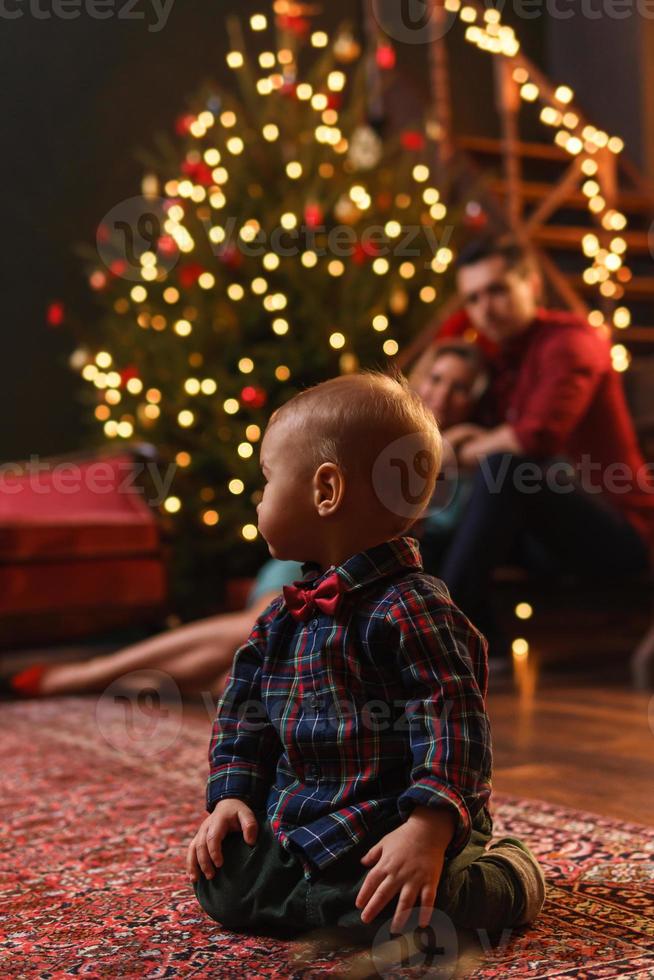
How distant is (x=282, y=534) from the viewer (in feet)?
3.05

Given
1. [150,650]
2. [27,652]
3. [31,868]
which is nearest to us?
[31,868]

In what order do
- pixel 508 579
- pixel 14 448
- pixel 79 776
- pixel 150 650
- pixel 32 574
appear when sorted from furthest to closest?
pixel 14 448 < pixel 32 574 < pixel 508 579 < pixel 150 650 < pixel 79 776

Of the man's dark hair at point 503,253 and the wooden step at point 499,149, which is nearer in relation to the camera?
the man's dark hair at point 503,253

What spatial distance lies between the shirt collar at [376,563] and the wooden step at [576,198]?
361cm

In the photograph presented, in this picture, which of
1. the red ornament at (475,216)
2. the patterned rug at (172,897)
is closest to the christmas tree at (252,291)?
the red ornament at (475,216)

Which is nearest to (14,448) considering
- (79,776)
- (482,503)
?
(482,503)

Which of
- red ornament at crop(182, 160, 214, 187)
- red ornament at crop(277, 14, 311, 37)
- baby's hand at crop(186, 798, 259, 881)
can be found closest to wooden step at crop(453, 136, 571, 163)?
red ornament at crop(277, 14, 311, 37)

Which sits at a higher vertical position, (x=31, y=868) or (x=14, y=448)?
(x=14, y=448)

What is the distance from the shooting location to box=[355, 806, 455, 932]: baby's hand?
31.6 inches

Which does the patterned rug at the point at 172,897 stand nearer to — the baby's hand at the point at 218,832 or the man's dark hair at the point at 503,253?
the baby's hand at the point at 218,832

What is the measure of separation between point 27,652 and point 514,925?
11.0 ft

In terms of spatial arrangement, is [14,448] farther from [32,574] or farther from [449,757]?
[449,757]

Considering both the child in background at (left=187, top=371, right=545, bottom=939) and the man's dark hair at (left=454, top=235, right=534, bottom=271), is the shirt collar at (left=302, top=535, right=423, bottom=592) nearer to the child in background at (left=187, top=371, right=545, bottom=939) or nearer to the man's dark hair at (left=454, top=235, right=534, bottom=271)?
the child in background at (left=187, top=371, right=545, bottom=939)

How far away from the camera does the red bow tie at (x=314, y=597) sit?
2.97ft
